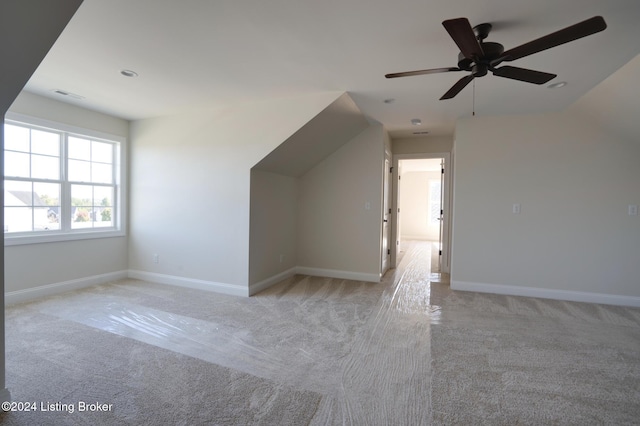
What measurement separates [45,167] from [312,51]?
3761mm

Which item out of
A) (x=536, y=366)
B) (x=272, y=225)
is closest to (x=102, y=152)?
(x=272, y=225)

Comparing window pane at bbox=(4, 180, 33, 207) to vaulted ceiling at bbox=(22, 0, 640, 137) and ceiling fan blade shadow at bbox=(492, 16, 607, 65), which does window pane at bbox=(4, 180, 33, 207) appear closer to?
vaulted ceiling at bbox=(22, 0, 640, 137)

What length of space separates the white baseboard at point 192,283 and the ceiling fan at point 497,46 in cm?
337

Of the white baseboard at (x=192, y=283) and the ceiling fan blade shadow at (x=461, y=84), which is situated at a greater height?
the ceiling fan blade shadow at (x=461, y=84)

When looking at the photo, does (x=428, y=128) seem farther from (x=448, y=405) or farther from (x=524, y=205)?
(x=448, y=405)

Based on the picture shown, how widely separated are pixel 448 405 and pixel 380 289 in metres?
2.53

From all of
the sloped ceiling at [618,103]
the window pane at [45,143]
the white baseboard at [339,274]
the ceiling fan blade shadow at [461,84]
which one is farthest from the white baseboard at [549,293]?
the window pane at [45,143]

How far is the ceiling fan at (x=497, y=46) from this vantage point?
1.59 metres

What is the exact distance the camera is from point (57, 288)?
3951 mm

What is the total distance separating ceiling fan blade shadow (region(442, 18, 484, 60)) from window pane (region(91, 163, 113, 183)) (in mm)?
4872

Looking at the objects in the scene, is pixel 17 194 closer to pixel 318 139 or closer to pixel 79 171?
pixel 79 171

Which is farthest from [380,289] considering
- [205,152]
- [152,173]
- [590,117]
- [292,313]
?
[152,173]

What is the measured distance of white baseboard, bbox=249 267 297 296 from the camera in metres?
4.09

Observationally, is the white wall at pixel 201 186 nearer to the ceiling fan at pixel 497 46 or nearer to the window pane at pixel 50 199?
the window pane at pixel 50 199
